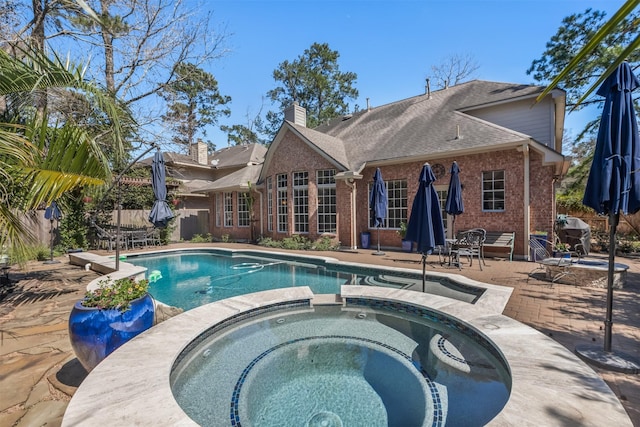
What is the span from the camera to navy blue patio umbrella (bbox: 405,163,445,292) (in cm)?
618

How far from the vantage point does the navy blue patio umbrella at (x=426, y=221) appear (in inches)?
243

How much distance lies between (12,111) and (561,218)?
54.7ft

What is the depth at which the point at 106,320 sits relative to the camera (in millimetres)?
3504

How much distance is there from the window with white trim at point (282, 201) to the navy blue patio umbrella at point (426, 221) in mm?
10049

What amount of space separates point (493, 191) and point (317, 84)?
2595 centimetres

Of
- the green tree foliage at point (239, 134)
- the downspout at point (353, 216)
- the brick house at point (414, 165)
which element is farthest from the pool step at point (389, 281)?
the green tree foliage at point (239, 134)

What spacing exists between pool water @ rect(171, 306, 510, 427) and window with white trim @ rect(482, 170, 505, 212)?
7333mm

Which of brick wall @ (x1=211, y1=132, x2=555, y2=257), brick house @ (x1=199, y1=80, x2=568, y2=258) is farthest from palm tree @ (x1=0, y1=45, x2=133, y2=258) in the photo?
brick wall @ (x1=211, y1=132, x2=555, y2=257)

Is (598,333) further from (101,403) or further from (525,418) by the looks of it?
(101,403)

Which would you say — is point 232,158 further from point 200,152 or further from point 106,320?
point 106,320

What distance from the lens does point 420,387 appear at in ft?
12.0

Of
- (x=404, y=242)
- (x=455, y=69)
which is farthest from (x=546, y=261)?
(x=455, y=69)

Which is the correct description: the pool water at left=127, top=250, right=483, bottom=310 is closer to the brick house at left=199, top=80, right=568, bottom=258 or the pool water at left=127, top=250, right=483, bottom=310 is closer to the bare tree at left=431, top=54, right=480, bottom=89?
the brick house at left=199, top=80, right=568, bottom=258

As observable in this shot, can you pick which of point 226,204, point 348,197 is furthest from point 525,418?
point 226,204
